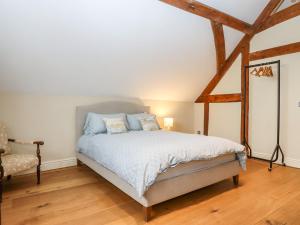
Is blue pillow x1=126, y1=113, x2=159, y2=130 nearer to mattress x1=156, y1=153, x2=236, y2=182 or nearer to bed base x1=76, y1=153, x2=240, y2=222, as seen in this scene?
bed base x1=76, y1=153, x2=240, y2=222

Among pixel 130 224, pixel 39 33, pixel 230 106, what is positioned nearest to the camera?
pixel 130 224

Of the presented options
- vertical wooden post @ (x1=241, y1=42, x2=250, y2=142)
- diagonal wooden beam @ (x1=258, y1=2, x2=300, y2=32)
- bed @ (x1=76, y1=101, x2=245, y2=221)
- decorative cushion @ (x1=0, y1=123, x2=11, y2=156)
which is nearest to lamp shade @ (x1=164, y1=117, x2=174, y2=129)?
vertical wooden post @ (x1=241, y1=42, x2=250, y2=142)

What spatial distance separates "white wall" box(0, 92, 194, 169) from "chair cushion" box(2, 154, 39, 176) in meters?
0.67

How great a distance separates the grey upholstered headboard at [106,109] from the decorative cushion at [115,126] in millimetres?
494

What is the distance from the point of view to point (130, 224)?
1.95 metres

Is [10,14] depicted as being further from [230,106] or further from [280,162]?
[280,162]

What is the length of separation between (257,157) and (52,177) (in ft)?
12.6

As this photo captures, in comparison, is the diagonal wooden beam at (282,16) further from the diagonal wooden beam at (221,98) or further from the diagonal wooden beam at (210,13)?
the diagonal wooden beam at (221,98)

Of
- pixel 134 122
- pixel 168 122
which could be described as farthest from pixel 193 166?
pixel 168 122

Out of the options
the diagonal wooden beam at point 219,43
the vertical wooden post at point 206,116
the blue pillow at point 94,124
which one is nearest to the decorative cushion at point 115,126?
the blue pillow at point 94,124

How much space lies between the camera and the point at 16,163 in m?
2.57

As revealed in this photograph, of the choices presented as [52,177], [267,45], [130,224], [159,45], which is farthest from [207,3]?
[52,177]

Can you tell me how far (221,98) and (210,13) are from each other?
216cm

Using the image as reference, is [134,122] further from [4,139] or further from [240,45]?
[240,45]
